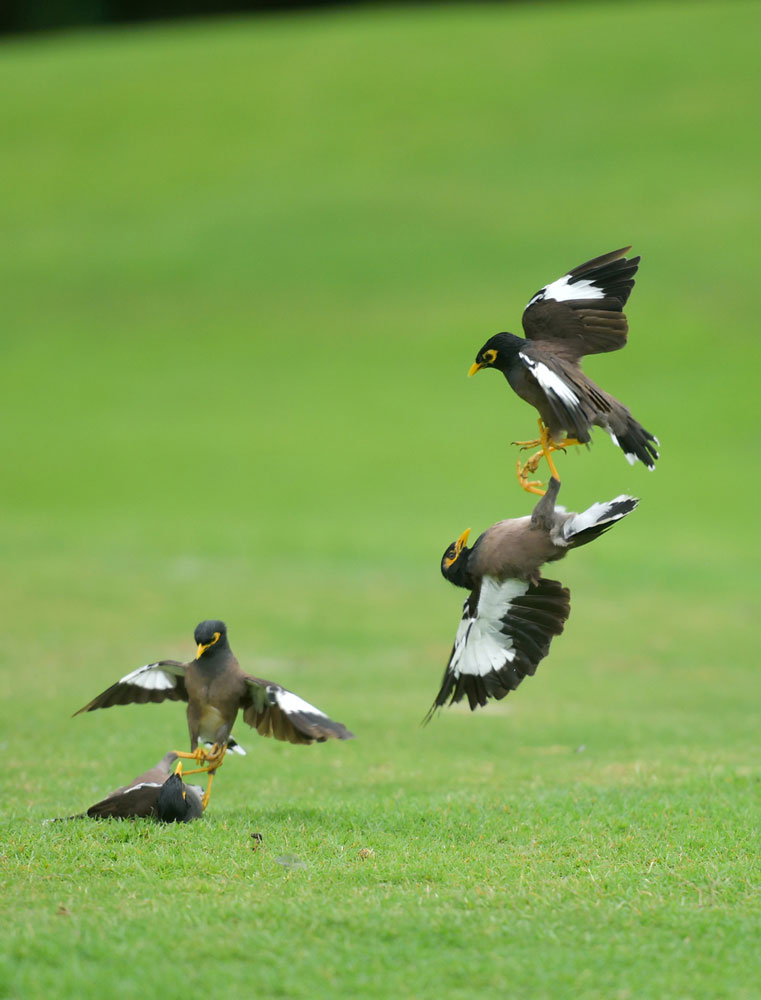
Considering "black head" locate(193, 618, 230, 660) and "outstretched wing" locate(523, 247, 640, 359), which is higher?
"outstretched wing" locate(523, 247, 640, 359)

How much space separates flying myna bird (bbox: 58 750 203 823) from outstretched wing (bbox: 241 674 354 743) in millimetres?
607

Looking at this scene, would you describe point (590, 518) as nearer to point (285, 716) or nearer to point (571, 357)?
point (571, 357)

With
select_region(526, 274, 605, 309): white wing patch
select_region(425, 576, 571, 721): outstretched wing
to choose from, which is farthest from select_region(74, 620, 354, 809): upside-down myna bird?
select_region(526, 274, 605, 309): white wing patch

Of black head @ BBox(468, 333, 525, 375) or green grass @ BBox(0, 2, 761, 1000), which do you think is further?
black head @ BBox(468, 333, 525, 375)

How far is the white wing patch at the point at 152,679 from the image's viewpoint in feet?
26.9

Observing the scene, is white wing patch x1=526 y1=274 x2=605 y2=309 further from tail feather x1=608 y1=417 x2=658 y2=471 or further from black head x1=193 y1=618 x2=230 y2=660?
black head x1=193 y1=618 x2=230 y2=660

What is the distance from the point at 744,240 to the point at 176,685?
32082mm

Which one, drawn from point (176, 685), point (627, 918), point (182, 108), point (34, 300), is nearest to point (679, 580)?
point (176, 685)

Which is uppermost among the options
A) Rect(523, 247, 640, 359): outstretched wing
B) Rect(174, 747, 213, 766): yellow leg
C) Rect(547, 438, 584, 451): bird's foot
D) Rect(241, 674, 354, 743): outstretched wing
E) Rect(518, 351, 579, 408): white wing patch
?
Rect(523, 247, 640, 359): outstretched wing

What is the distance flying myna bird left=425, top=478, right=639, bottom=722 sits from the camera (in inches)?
273

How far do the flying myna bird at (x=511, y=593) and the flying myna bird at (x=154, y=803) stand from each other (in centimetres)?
161

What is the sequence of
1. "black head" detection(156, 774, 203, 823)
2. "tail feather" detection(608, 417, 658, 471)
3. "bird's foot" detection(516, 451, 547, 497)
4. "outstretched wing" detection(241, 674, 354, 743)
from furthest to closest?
"black head" detection(156, 774, 203, 823), "outstretched wing" detection(241, 674, 354, 743), "bird's foot" detection(516, 451, 547, 497), "tail feather" detection(608, 417, 658, 471)

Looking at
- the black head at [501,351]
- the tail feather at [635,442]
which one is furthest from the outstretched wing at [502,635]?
the black head at [501,351]

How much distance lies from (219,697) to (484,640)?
1712 mm
